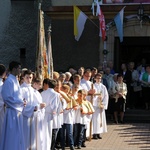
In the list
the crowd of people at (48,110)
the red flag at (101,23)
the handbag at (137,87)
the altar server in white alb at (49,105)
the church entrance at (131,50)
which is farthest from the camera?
the church entrance at (131,50)

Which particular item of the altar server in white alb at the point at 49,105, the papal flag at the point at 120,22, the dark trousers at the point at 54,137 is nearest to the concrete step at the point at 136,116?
the papal flag at the point at 120,22

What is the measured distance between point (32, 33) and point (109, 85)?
576 centimetres

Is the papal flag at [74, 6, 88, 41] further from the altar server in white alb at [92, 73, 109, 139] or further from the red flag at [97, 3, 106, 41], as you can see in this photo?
the altar server in white alb at [92, 73, 109, 139]

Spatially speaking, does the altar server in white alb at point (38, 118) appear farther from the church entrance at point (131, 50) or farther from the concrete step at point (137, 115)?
the church entrance at point (131, 50)

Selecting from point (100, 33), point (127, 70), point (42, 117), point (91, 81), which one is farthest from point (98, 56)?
point (42, 117)

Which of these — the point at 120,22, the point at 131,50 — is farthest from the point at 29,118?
the point at 131,50

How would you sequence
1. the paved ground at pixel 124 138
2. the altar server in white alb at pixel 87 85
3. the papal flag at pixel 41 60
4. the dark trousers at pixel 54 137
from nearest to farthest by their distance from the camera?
the dark trousers at pixel 54 137
the paved ground at pixel 124 138
the papal flag at pixel 41 60
the altar server in white alb at pixel 87 85

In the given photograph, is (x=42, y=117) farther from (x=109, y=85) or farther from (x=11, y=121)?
(x=109, y=85)

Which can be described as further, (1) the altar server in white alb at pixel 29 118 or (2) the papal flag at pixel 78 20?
(2) the papal flag at pixel 78 20

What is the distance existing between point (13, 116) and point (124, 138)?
16.5ft

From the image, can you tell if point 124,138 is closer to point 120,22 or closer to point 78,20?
point 120,22

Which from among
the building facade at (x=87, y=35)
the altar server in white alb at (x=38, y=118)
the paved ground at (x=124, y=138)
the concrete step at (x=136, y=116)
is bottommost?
the paved ground at (x=124, y=138)

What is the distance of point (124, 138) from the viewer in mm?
13797

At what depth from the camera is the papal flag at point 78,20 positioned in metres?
19.1
